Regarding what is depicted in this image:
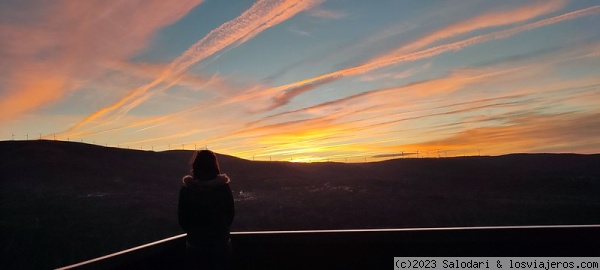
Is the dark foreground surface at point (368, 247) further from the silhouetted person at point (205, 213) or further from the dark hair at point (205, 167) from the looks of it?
the dark hair at point (205, 167)

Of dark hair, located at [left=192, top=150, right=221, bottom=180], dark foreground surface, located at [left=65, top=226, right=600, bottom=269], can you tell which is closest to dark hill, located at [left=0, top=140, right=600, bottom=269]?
dark foreground surface, located at [left=65, top=226, right=600, bottom=269]

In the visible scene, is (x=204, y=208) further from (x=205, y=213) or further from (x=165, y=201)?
(x=165, y=201)

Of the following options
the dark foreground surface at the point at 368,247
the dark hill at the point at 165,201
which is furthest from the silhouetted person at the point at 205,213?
the dark hill at the point at 165,201

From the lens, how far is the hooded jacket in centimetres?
338

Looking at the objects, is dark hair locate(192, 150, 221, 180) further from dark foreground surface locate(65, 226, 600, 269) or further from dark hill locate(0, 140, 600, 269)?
dark hill locate(0, 140, 600, 269)

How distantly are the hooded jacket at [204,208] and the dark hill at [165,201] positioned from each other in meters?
2.80

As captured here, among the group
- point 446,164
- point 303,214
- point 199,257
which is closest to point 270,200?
point 303,214

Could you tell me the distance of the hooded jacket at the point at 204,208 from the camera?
3.38 m

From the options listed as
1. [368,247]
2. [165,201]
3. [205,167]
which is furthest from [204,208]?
[165,201]

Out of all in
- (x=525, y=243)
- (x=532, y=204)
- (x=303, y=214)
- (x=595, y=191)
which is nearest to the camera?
(x=525, y=243)

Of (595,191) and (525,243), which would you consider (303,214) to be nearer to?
(525,243)

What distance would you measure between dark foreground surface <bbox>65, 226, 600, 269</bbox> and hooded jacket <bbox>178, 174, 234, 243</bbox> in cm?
40

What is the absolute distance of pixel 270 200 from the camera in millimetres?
40625

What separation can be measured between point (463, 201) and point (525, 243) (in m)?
38.9
